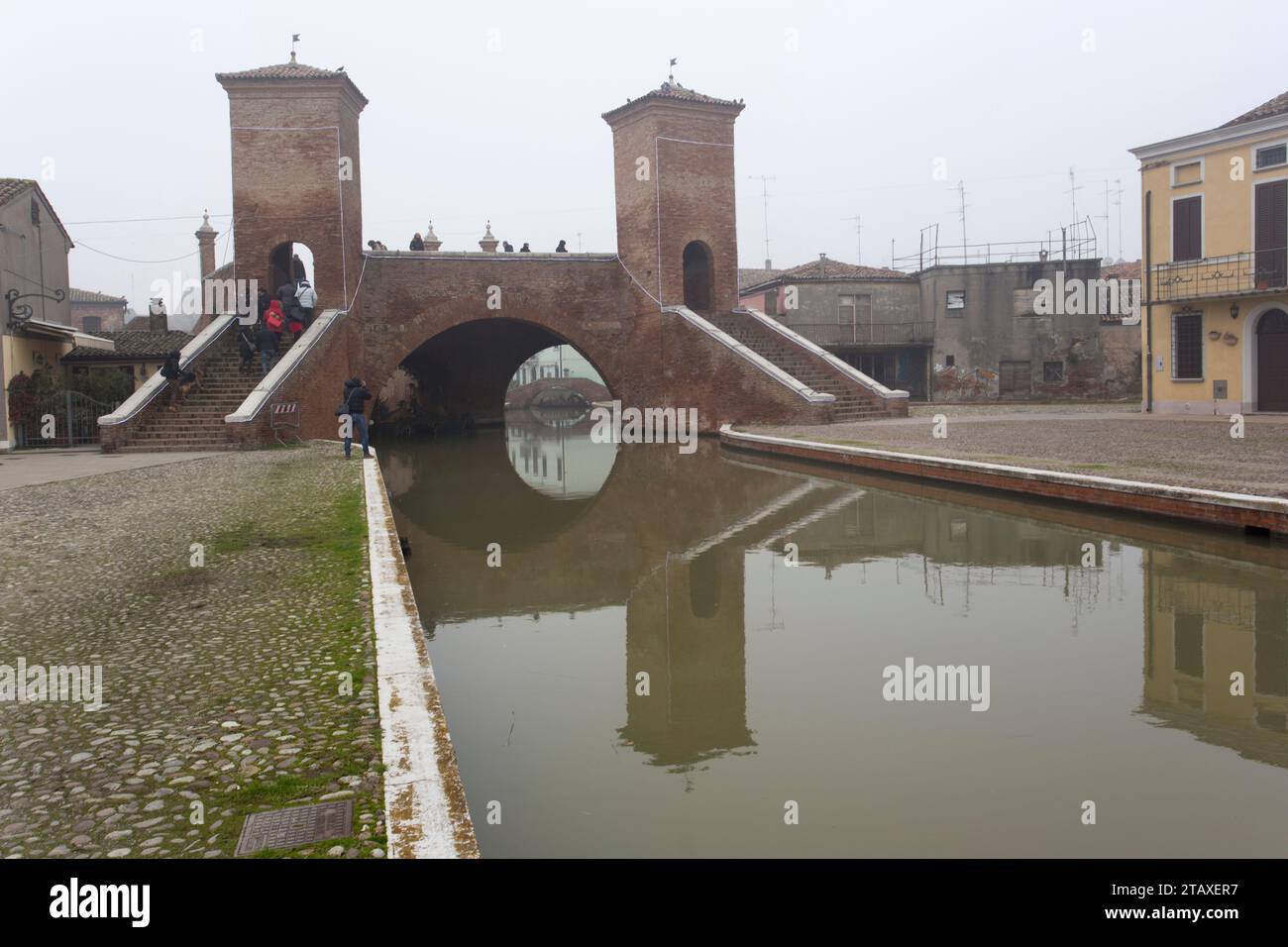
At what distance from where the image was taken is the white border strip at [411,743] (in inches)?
105

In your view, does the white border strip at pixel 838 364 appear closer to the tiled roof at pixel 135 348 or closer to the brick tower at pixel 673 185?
the brick tower at pixel 673 185

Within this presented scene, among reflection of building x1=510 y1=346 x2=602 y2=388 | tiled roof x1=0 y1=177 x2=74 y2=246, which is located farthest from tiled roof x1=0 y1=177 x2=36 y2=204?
reflection of building x1=510 y1=346 x2=602 y2=388

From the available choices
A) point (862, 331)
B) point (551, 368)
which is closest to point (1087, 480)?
point (862, 331)

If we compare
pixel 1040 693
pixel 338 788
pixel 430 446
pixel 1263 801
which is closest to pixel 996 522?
pixel 1040 693

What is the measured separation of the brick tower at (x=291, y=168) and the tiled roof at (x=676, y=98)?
6388 millimetres

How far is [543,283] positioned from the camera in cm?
2381

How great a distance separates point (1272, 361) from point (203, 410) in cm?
2066

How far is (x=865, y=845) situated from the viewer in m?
3.36

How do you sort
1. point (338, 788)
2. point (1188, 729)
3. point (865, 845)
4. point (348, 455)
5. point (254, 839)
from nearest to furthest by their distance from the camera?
point (254, 839) < point (338, 788) < point (865, 845) < point (1188, 729) < point (348, 455)

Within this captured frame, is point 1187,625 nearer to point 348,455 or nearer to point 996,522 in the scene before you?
point 996,522

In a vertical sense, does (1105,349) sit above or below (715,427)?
above

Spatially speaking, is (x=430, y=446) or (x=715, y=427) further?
(x=430, y=446)
